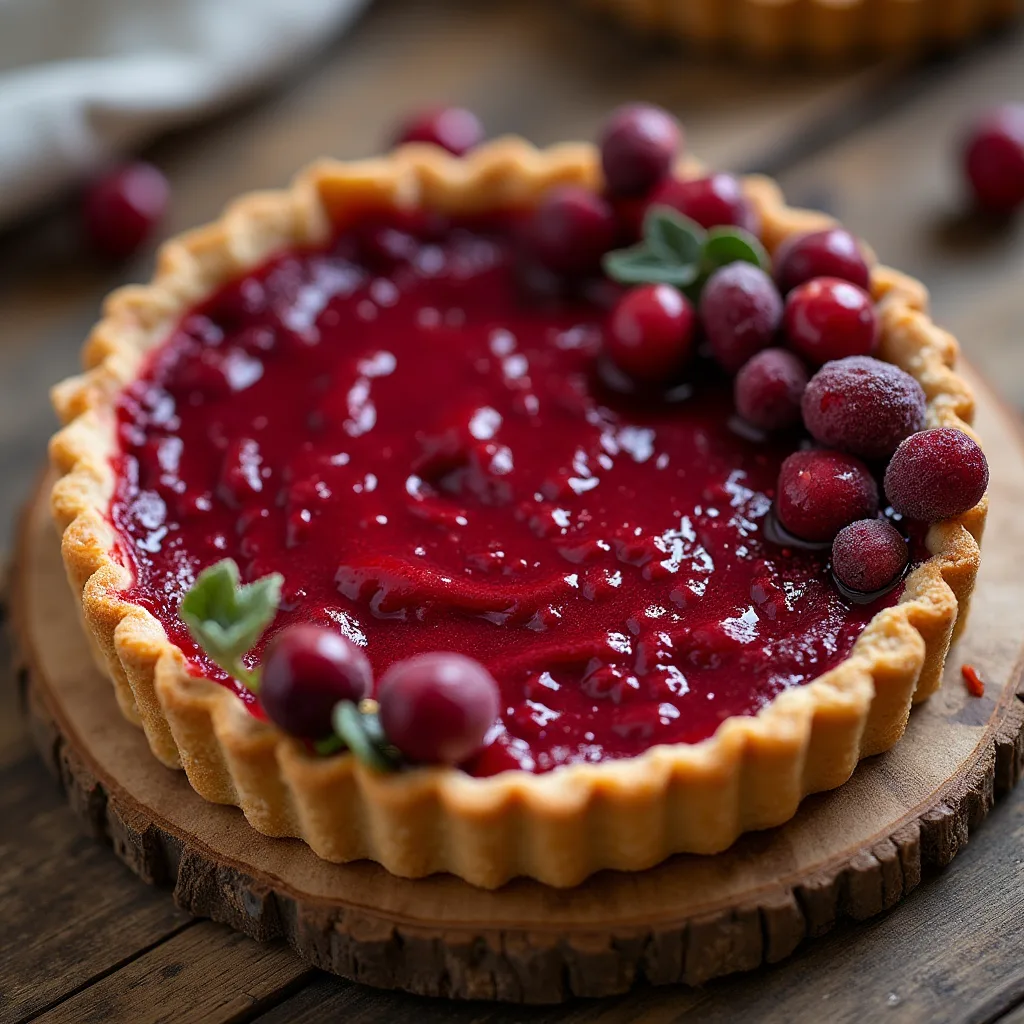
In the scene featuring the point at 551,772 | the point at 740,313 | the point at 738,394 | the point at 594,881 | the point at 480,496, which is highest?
the point at 740,313

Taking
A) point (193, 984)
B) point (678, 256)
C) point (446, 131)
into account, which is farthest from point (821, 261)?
point (193, 984)

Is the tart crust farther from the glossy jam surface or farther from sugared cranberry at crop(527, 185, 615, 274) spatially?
sugared cranberry at crop(527, 185, 615, 274)

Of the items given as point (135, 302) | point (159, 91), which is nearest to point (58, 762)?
point (135, 302)

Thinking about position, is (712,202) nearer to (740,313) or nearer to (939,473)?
(740,313)

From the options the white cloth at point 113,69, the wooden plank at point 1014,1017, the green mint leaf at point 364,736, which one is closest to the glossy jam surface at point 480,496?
the green mint leaf at point 364,736

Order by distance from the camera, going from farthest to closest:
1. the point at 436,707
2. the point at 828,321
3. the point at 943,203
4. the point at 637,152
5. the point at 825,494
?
the point at 943,203, the point at 637,152, the point at 828,321, the point at 825,494, the point at 436,707

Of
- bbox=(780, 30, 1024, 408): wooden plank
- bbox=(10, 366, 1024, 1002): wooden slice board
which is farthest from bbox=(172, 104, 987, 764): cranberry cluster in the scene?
bbox=(780, 30, 1024, 408): wooden plank

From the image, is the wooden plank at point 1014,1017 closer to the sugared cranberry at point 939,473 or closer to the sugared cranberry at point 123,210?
the sugared cranberry at point 939,473
